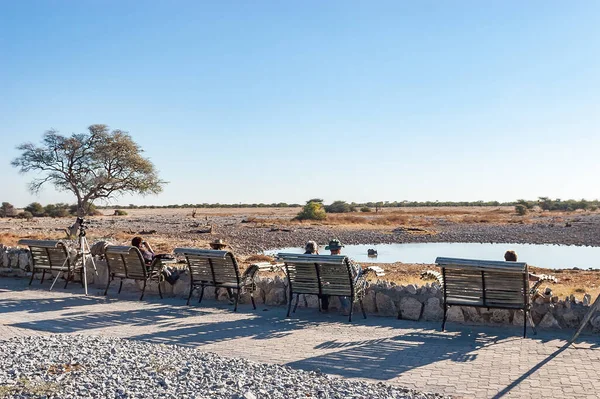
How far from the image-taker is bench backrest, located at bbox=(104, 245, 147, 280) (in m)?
9.86

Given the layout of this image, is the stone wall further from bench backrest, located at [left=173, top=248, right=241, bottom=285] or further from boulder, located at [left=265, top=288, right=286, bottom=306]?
bench backrest, located at [left=173, top=248, right=241, bottom=285]

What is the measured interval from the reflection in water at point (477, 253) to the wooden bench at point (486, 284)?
51.4ft

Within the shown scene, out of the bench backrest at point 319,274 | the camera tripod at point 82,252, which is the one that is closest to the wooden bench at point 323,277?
the bench backrest at point 319,274

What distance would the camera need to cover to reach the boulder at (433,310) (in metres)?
7.81

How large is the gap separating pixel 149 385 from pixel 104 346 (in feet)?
5.03

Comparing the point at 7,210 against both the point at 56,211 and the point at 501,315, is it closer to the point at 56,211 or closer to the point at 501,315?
the point at 56,211

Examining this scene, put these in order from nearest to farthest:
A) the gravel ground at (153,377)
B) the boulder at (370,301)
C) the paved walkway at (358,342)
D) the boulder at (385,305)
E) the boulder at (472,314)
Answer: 1. the gravel ground at (153,377)
2. the paved walkway at (358,342)
3. the boulder at (472,314)
4. the boulder at (385,305)
5. the boulder at (370,301)

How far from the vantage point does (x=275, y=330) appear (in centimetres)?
744

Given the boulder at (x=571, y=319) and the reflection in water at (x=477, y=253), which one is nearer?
the boulder at (x=571, y=319)

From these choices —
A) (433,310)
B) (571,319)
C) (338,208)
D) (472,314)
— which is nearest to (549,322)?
(571,319)

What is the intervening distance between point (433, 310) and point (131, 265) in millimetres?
4944

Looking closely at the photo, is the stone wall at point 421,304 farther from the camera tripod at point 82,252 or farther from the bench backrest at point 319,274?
the camera tripod at point 82,252

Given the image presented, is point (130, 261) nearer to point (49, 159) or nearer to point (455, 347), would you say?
point (455, 347)

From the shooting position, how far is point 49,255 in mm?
11281
